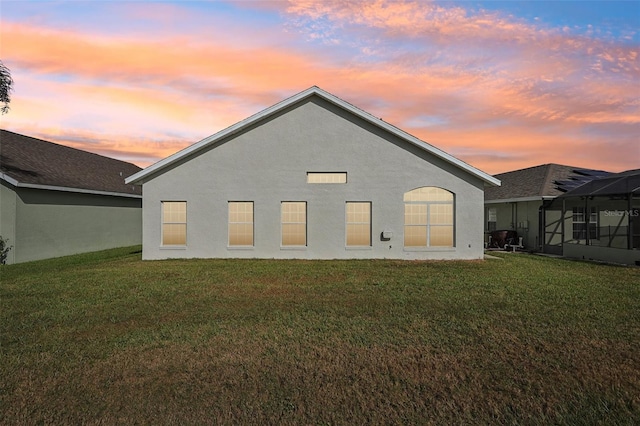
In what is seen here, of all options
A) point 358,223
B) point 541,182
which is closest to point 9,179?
point 358,223

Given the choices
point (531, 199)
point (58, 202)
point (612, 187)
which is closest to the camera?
point (612, 187)

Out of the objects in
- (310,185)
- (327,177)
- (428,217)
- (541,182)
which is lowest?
(428,217)

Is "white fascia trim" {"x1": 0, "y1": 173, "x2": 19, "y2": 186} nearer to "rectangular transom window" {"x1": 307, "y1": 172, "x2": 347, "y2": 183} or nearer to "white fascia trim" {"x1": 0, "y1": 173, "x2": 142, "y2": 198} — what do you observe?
"white fascia trim" {"x1": 0, "y1": 173, "x2": 142, "y2": 198}

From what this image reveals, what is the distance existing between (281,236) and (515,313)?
430 inches

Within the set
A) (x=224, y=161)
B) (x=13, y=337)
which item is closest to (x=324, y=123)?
(x=224, y=161)

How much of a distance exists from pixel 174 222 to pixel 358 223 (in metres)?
8.46

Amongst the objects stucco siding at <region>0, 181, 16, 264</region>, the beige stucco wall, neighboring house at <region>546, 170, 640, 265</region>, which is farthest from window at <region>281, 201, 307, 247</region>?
neighboring house at <region>546, 170, 640, 265</region>

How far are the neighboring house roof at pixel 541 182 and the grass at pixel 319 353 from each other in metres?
12.6

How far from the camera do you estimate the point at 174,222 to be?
1777 centimetres

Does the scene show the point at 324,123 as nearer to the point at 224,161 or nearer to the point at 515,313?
the point at 224,161

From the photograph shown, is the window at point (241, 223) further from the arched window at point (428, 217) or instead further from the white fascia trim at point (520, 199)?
the white fascia trim at point (520, 199)

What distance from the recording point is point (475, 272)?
1421 cm

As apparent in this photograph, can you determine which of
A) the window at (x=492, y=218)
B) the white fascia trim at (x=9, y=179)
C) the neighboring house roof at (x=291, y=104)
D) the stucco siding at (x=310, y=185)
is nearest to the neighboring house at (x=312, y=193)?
the stucco siding at (x=310, y=185)

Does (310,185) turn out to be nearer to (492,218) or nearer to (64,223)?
(64,223)
